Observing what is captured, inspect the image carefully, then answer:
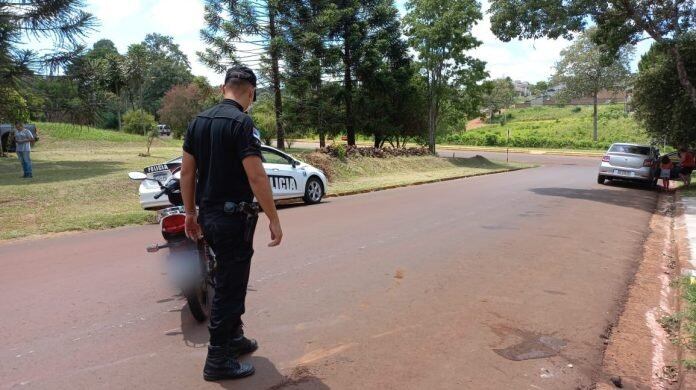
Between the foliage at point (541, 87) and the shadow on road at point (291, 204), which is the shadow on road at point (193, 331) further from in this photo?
the foliage at point (541, 87)

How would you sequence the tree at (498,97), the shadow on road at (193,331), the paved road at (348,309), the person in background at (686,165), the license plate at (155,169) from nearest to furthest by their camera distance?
the paved road at (348,309) → the shadow on road at (193,331) → the license plate at (155,169) → the person in background at (686,165) → the tree at (498,97)

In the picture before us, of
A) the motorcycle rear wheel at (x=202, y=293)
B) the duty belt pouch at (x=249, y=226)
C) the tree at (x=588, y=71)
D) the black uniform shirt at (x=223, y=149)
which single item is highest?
the tree at (x=588, y=71)

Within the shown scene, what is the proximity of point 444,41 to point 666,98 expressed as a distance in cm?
1212

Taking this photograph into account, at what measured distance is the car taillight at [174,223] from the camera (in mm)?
4586

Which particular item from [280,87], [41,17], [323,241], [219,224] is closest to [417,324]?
[219,224]

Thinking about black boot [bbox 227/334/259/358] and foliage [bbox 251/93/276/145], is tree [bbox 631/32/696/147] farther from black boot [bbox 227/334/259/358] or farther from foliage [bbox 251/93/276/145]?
black boot [bbox 227/334/259/358]

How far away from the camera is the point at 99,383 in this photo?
354 centimetres

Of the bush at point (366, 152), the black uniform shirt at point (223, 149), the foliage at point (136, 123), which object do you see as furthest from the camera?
the foliage at point (136, 123)

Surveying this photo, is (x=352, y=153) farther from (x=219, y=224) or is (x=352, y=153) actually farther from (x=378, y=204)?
(x=219, y=224)

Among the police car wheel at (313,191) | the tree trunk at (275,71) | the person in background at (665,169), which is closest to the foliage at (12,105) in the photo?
the tree trunk at (275,71)

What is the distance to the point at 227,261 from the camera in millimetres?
3502

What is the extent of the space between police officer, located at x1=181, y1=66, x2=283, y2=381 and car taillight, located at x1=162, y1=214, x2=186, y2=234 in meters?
0.93

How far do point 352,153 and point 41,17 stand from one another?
11879 millimetres

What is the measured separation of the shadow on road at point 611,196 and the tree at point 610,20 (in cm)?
352
